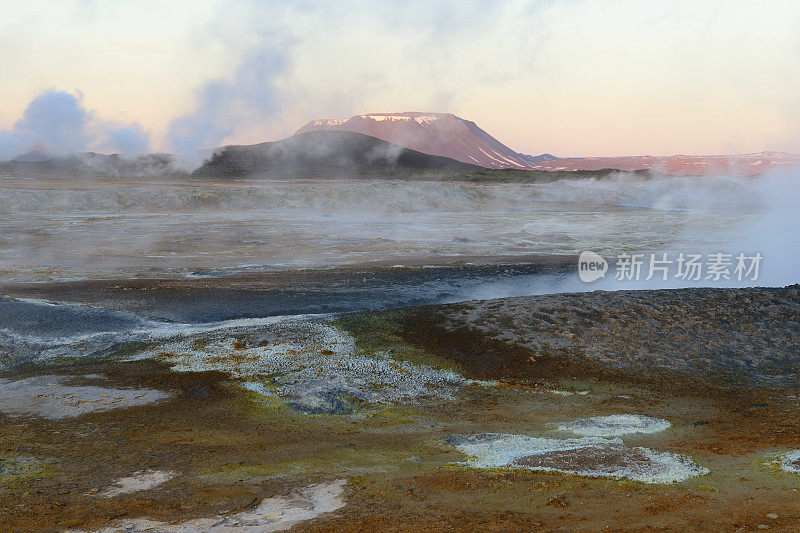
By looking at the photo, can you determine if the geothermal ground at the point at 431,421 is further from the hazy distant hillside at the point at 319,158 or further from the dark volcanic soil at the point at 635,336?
the hazy distant hillside at the point at 319,158

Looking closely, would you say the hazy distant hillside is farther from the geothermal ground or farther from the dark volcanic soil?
the geothermal ground

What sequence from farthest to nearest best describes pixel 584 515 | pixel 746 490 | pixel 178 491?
pixel 178 491
pixel 746 490
pixel 584 515

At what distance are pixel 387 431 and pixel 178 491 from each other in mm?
2968

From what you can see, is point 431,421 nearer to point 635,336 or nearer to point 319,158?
point 635,336

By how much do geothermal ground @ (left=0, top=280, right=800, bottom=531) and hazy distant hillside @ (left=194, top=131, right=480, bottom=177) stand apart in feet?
249

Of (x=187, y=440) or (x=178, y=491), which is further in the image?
(x=187, y=440)

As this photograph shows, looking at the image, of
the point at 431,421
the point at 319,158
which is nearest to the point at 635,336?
the point at 431,421

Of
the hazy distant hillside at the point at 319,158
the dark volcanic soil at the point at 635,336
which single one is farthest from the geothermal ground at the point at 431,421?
the hazy distant hillside at the point at 319,158

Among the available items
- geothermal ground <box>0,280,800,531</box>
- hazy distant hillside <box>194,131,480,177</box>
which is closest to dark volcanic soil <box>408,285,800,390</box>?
geothermal ground <box>0,280,800,531</box>

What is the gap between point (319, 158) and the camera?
109 metres

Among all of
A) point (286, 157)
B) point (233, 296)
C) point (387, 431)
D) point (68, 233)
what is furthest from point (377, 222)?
point (286, 157)

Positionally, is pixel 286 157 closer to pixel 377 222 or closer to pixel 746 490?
pixel 377 222

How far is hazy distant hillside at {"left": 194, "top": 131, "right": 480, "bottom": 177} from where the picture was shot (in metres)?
92.6

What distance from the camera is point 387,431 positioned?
29.2ft
